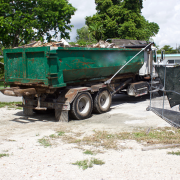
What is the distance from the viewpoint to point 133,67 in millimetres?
11312

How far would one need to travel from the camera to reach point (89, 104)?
8.66 m

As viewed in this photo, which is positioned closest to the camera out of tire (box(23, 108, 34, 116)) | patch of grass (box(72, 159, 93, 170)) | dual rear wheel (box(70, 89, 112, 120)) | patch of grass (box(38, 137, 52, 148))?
patch of grass (box(72, 159, 93, 170))

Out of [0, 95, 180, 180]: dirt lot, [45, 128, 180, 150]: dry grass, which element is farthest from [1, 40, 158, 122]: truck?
[45, 128, 180, 150]: dry grass

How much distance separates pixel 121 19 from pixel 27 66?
2520 cm

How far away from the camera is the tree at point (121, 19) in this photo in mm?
29828

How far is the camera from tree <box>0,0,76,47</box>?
2028 cm

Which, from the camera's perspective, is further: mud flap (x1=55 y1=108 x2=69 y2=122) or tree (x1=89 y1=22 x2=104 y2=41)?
tree (x1=89 y1=22 x2=104 y2=41)

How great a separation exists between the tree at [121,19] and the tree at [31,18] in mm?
8818

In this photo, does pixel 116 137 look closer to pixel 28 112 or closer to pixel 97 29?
pixel 28 112

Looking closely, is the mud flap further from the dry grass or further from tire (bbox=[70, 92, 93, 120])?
the dry grass

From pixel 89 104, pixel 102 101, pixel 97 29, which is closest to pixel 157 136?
pixel 89 104

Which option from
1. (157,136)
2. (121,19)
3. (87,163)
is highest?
(121,19)

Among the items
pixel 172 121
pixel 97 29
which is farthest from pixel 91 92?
pixel 97 29

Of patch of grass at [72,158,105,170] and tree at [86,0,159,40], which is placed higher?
tree at [86,0,159,40]
